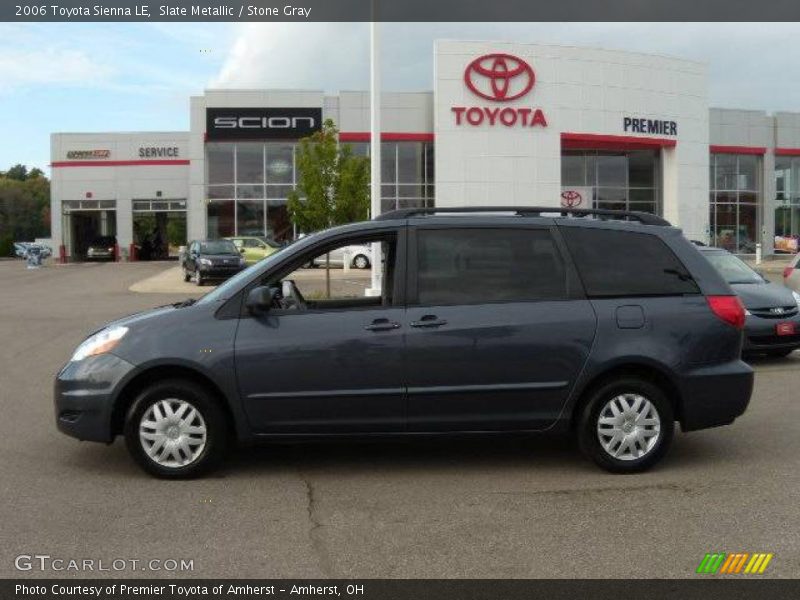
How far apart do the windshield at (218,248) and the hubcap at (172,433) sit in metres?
23.4

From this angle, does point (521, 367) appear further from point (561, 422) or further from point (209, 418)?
point (209, 418)

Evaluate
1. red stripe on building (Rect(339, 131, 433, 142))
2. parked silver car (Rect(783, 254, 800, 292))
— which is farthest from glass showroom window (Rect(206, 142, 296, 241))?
parked silver car (Rect(783, 254, 800, 292))

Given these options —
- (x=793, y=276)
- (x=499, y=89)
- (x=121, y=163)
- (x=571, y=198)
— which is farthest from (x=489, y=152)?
(x=793, y=276)

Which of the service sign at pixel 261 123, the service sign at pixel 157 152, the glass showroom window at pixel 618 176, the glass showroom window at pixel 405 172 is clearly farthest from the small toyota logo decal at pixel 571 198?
the service sign at pixel 157 152

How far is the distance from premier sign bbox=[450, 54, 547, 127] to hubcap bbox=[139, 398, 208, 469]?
32.8 metres

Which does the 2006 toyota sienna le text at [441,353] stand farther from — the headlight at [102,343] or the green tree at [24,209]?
the green tree at [24,209]

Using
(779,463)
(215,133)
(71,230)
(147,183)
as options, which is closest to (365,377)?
(779,463)

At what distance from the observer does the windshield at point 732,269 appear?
11.5 metres

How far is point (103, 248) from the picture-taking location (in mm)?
46188

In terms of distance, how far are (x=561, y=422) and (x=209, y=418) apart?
2.33 metres

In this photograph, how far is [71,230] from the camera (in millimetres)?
47594
